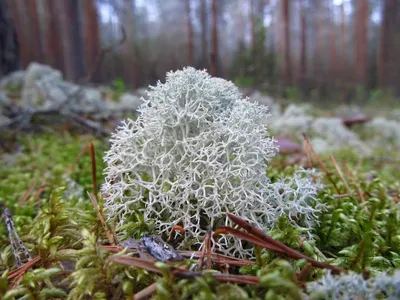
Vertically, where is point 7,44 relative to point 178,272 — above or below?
above

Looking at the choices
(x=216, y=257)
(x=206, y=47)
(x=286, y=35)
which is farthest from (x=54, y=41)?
(x=216, y=257)

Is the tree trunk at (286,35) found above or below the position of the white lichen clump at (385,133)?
above

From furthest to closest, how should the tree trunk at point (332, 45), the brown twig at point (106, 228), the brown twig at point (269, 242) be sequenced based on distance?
the tree trunk at point (332, 45)
the brown twig at point (106, 228)
the brown twig at point (269, 242)

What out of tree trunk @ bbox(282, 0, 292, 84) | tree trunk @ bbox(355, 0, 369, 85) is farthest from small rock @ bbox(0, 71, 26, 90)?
tree trunk @ bbox(355, 0, 369, 85)

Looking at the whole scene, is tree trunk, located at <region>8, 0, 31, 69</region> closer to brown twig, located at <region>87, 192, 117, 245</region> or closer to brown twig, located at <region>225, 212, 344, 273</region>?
brown twig, located at <region>87, 192, 117, 245</region>

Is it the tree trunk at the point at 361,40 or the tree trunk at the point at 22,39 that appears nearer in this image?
the tree trunk at the point at 22,39

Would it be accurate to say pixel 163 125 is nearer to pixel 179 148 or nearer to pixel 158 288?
pixel 179 148

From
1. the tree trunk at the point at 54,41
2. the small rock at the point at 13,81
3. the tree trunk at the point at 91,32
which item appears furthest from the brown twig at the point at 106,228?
the tree trunk at the point at 54,41

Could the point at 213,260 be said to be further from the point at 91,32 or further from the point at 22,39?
the point at 22,39

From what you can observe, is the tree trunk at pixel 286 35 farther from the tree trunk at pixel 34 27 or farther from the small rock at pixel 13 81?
the small rock at pixel 13 81
